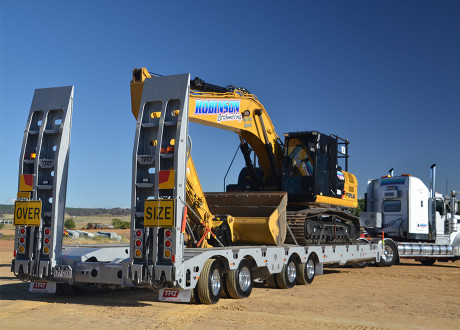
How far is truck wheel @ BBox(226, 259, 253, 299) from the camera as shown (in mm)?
11469

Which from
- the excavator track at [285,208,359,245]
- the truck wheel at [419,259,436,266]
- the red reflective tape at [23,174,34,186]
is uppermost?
the red reflective tape at [23,174,34,186]

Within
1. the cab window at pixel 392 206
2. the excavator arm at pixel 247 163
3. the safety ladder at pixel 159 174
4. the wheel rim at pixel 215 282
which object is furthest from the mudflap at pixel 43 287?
the cab window at pixel 392 206

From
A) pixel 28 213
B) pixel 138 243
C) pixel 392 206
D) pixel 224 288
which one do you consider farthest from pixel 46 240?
pixel 392 206

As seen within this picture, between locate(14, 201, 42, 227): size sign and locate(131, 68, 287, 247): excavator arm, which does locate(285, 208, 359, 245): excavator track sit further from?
locate(14, 201, 42, 227): size sign

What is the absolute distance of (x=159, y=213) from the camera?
1005 cm

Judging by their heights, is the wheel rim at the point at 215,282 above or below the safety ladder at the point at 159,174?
below

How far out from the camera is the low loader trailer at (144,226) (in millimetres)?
10070

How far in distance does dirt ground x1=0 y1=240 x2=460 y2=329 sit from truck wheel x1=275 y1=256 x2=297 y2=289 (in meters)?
0.25

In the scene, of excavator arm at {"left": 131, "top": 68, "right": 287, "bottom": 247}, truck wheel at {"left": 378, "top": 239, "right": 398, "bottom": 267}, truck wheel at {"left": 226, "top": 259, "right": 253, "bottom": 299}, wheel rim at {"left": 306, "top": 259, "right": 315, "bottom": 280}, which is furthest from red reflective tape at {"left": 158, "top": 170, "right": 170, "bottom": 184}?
truck wheel at {"left": 378, "top": 239, "right": 398, "bottom": 267}

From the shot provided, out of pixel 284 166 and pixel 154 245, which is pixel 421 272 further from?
pixel 154 245

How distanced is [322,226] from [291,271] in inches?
107

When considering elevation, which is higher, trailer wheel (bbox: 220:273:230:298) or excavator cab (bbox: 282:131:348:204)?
excavator cab (bbox: 282:131:348:204)

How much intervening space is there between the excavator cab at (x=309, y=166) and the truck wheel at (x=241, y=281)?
4.46m

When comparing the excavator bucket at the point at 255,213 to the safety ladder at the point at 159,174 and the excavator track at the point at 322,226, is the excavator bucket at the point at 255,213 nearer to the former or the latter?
the excavator track at the point at 322,226
